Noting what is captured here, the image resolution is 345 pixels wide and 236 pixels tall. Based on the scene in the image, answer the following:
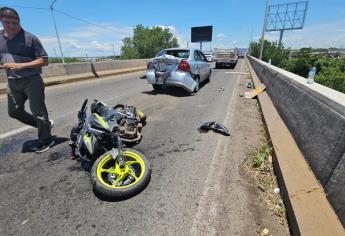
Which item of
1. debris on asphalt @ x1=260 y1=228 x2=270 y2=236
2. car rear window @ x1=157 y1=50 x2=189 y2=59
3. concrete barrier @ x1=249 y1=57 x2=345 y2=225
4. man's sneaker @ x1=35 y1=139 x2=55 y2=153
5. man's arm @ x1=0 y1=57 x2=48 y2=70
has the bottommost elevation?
debris on asphalt @ x1=260 y1=228 x2=270 y2=236

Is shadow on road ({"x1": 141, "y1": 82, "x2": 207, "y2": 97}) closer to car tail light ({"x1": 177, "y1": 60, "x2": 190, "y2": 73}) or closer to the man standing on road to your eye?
car tail light ({"x1": 177, "y1": 60, "x2": 190, "y2": 73})

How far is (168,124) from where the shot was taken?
18.0 feet

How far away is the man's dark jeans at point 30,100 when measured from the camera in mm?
3660

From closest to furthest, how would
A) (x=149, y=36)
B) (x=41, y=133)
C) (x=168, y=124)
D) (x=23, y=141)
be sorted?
(x=41, y=133)
(x=23, y=141)
(x=168, y=124)
(x=149, y=36)

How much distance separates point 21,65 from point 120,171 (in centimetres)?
217

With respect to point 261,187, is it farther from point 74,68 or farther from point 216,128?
point 74,68

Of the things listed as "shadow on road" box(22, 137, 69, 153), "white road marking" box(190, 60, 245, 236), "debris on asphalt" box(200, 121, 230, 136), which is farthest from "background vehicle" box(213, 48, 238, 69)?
"shadow on road" box(22, 137, 69, 153)

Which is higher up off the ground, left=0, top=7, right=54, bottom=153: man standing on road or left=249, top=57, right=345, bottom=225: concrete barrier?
left=0, top=7, right=54, bottom=153: man standing on road

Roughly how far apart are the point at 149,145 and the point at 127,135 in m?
0.45

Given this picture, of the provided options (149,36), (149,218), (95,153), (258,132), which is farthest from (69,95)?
(149,36)

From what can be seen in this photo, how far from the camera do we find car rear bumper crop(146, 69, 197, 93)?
8281 millimetres

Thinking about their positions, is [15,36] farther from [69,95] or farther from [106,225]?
[69,95]

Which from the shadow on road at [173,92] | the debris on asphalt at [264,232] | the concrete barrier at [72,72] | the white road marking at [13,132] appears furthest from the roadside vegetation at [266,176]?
the concrete barrier at [72,72]

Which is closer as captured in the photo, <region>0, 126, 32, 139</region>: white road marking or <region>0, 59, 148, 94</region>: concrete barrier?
<region>0, 126, 32, 139</region>: white road marking
